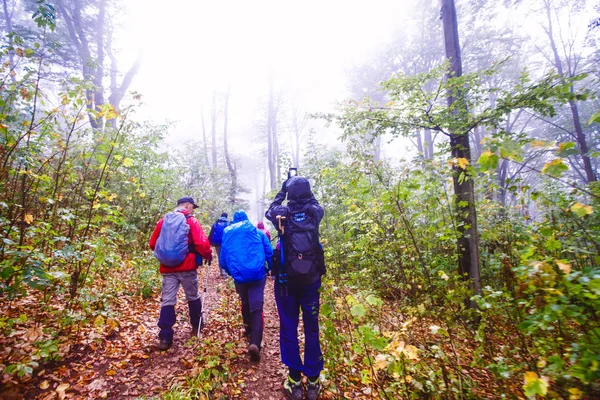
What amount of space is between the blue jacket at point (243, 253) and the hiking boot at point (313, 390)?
1433 millimetres

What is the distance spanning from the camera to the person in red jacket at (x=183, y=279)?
3.74m

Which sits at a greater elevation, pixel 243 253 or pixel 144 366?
pixel 243 253

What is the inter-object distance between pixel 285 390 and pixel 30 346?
9.90ft

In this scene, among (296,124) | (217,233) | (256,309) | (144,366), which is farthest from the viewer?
(296,124)

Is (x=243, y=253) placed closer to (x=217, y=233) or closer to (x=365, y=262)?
(x=217, y=233)

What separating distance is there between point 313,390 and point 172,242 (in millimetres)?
2624

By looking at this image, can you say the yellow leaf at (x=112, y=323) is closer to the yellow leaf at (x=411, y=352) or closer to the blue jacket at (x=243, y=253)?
the blue jacket at (x=243, y=253)

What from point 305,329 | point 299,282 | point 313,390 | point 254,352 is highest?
point 299,282

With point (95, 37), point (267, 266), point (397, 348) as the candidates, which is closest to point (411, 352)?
point (397, 348)

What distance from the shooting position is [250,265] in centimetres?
366

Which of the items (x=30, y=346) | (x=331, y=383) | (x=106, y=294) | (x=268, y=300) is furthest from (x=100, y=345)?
(x=268, y=300)

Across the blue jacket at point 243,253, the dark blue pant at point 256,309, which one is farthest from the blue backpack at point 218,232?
the dark blue pant at point 256,309

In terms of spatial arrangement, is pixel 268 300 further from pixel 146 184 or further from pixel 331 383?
pixel 146 184

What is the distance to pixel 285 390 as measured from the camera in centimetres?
319
